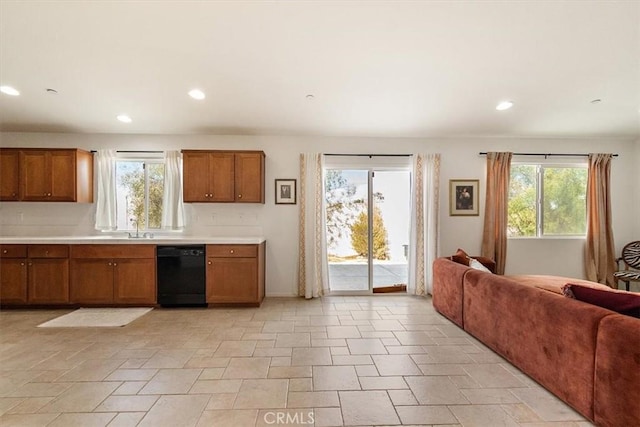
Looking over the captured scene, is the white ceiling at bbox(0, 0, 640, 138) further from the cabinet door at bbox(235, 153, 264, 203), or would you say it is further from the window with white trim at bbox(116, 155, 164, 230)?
the window with white trim at bbox(116, 155, 164, 230)

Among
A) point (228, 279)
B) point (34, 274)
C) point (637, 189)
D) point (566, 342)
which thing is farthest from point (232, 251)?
point (637, 189)

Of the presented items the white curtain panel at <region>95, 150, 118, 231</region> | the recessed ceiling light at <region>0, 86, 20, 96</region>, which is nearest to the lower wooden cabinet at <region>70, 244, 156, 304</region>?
the white curtain panel at <region>95, 150, 118, 231</region>

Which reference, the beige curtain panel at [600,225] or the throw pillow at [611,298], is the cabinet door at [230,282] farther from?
the beige curtain panel at [600,225]

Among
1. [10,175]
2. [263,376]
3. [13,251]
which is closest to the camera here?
[263,376]

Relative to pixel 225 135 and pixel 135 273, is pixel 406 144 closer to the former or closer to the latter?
pixel 225 135

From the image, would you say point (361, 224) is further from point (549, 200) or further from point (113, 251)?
point (113, 251)

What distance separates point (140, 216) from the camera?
4.72m

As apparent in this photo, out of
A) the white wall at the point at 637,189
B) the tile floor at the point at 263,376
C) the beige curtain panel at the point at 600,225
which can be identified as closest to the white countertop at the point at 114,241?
the tile floor at the point at 263,376

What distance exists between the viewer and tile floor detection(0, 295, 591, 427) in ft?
6.25

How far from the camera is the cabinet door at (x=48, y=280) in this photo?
3969 mm

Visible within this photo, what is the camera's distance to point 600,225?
4.84 m

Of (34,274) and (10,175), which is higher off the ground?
(10,175)

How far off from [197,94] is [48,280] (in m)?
3.20

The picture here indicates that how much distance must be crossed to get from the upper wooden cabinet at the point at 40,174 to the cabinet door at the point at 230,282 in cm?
228
